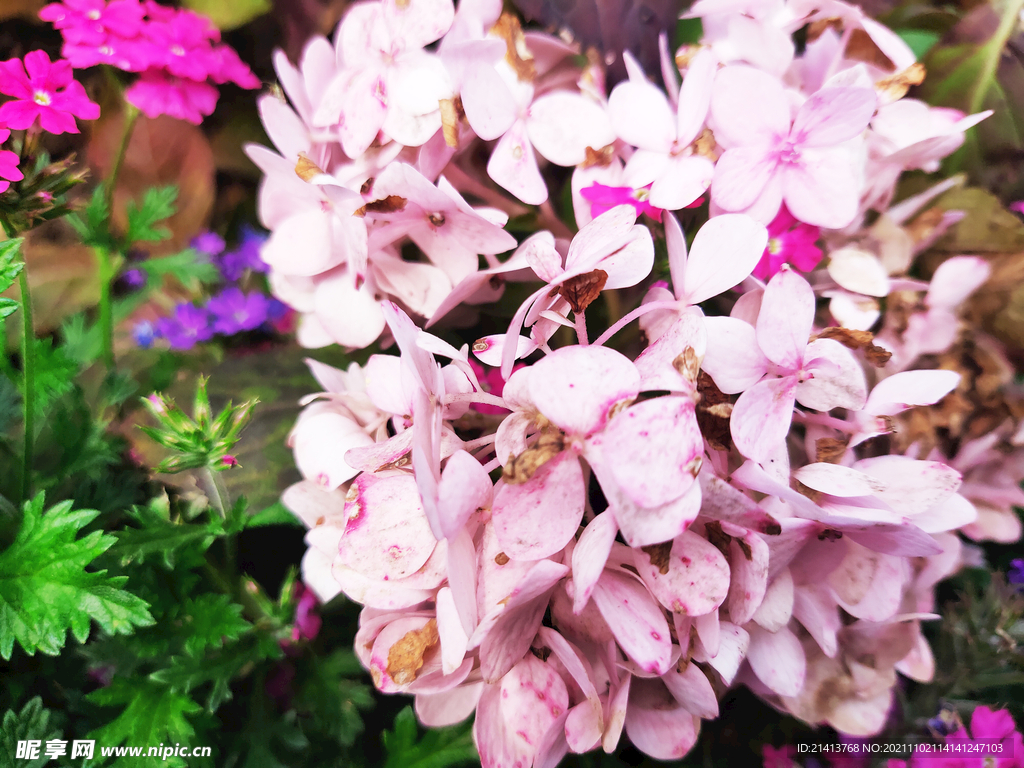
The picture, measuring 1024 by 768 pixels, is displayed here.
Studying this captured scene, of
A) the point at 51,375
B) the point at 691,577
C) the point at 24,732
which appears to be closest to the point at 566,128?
the point at 691,577

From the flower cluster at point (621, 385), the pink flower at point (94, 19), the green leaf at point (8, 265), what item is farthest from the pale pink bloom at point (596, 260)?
the pink flower at point (94, 19)

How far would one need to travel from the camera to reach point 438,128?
0.32 meters

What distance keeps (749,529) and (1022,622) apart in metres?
0.32

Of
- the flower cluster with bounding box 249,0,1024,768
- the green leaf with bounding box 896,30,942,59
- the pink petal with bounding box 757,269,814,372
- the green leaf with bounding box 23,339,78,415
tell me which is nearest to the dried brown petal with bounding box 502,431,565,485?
the flower cluster with bounding box 249,0,1024,768

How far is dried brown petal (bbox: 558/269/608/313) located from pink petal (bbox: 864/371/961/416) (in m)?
0.15

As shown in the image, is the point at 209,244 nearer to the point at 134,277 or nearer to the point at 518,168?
the point at 134,277

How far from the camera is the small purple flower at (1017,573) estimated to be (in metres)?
0.45

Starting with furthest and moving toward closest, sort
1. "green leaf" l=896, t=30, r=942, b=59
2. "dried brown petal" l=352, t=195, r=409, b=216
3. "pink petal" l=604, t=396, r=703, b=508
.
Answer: "green leaf" l=896, t=30, r=942, b=59 < "dried brown petal" l=352, t=195, r=409, b=216 < "pink petal" l=604, t=396, r=703, b=508

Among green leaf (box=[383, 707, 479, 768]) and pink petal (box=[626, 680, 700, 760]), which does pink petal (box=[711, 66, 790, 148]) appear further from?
green leaf (box=[383, 707, 479, 768])

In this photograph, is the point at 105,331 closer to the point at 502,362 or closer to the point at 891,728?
the point at 502,362

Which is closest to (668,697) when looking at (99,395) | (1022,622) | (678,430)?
(678,430)

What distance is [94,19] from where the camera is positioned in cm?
41

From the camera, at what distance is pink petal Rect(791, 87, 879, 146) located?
29 centimetres

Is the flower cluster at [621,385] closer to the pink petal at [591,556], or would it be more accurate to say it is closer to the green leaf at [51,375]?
the pink petal at [591,556]
